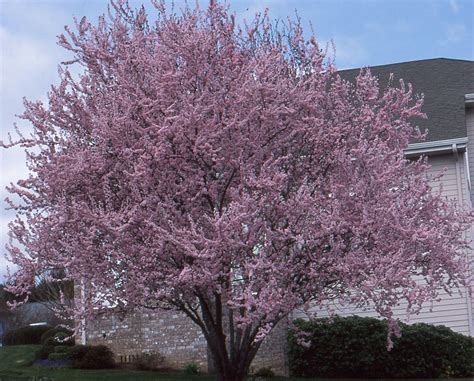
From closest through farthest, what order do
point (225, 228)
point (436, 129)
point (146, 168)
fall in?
point (225, 228) → point (146, 168) → point (436, 129)

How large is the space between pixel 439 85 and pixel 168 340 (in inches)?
367

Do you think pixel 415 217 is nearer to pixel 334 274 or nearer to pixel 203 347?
pixel 334 274

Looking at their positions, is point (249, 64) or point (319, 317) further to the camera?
point (319, 317)

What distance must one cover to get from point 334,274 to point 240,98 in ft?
8.26

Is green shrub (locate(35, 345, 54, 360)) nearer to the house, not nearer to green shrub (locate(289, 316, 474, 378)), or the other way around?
the house

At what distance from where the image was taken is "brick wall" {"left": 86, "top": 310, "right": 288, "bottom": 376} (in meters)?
15.5

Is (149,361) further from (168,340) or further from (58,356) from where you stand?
(58,356)

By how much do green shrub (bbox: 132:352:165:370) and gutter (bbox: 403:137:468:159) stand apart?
697cm

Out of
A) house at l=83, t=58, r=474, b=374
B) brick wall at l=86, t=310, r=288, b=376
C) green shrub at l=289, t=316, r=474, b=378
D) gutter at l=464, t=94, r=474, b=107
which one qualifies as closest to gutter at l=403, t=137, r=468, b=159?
house at l=83, t=58, r=474, b=374

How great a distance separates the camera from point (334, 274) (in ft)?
30.6

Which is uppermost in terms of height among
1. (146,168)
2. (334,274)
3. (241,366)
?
(146,168)

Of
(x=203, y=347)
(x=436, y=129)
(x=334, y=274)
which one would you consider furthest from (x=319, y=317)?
(x=334, y=274)

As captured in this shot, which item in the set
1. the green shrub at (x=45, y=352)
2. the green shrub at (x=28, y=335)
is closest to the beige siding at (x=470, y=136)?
the green shrub at (x=45, y=352)

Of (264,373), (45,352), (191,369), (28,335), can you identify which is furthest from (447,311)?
(28,335)
